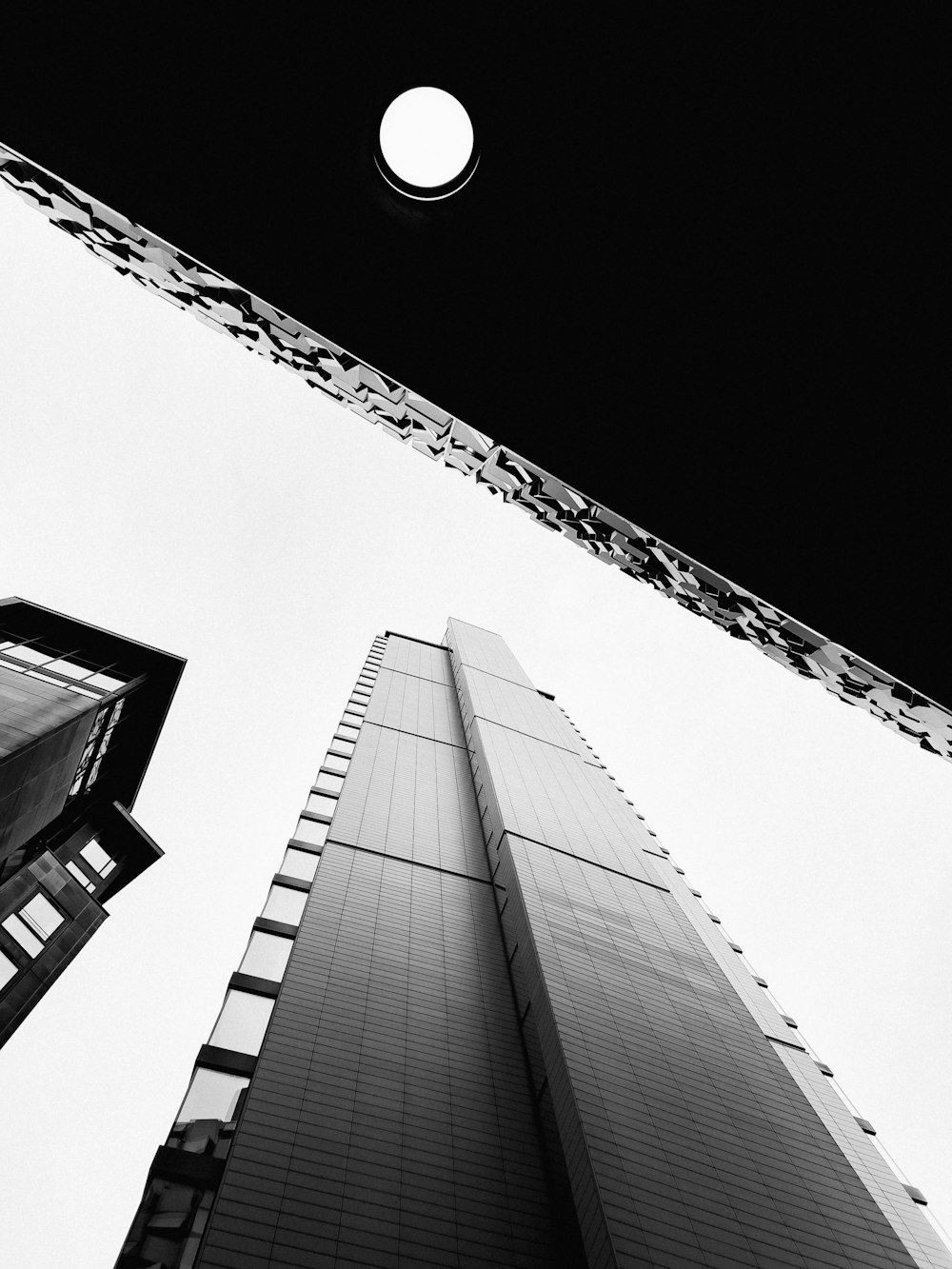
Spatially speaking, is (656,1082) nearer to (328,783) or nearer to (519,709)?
(328,783)

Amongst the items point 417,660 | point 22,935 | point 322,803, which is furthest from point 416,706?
point 22,935

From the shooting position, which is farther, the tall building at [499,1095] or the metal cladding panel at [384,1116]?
the tall building at [499,1095]

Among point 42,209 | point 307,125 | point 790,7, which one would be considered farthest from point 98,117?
point 790,7

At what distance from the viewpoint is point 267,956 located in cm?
1049

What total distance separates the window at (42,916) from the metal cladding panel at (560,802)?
491 inches

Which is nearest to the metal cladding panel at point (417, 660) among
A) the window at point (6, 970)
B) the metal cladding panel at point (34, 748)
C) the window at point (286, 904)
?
the metal cladding panel at point (34, 748)

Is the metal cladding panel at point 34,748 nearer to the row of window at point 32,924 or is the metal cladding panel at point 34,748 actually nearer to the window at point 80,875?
the row of window at point 32,924

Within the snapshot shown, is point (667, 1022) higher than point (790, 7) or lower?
higher

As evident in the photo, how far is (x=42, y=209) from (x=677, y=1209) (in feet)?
29.8

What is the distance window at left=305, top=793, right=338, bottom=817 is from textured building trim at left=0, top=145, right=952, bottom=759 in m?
13.5

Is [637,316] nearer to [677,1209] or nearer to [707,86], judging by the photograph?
[707,86]

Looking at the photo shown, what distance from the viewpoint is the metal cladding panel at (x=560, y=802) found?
50.0 feet

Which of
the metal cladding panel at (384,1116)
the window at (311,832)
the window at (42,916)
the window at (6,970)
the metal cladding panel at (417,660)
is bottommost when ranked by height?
the metal cladding panel at (384,1116)

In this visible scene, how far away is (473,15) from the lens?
233 cm
